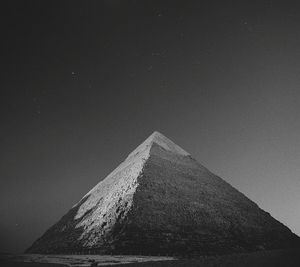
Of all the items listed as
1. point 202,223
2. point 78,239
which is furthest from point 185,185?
point 78,239

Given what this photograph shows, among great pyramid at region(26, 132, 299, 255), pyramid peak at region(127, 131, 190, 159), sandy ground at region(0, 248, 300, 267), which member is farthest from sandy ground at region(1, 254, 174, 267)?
pyramid peak at region(127, 131, 190, 159)

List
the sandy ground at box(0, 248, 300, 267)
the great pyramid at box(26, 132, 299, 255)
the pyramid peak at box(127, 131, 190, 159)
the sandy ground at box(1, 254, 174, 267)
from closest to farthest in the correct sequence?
1. the sandy ground at box(0, 248, 300, 267)
2. the sandy ground at box(1, 254, 174, 267)
3. the great pyramid at box(26, 132, 299, 255)
4. the pyramid peak at box(127, 131, 190, 159)

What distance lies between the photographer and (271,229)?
44.3 ft

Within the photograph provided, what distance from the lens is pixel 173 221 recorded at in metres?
10.1

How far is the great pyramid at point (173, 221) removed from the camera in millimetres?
8664

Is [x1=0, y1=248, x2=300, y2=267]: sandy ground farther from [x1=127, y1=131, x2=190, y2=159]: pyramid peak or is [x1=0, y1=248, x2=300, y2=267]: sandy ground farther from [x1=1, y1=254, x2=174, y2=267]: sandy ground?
[x1=127, y1=131, x2=190, y2=159]: pyramid peak

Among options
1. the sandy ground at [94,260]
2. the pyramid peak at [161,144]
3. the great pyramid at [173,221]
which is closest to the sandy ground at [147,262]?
the sandy ground at [94,260]

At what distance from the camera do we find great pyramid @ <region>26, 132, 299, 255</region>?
8.66 metres

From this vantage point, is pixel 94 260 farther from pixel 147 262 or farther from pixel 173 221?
pixel 173 221

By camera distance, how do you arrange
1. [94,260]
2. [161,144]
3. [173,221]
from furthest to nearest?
[161,144]
[173,221]
[94,260]

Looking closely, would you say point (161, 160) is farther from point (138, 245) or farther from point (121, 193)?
point (138, 245)

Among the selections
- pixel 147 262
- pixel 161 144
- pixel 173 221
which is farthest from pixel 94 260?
pixel 161 144

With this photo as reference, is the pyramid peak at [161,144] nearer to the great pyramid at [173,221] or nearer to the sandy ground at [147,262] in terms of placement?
the great pyramid at [173,221]

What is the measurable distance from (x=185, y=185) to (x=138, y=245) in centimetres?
600
